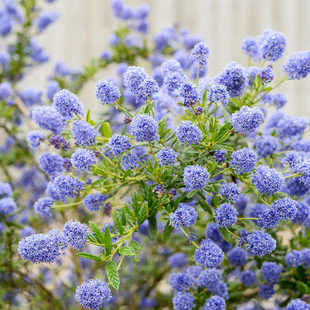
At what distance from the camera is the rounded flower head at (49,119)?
25.5 inches

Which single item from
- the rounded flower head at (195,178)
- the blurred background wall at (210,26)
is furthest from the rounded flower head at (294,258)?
the blurred background wall at (210,26)

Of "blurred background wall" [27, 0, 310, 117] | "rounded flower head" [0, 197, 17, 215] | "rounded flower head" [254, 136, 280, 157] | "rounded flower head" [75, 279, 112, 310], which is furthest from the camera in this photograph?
"blurred background wall" [27, 0, 310, 117]

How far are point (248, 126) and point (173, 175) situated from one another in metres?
0.14

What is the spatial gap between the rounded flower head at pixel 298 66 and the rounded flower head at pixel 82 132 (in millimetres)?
321

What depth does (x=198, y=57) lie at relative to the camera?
66cm

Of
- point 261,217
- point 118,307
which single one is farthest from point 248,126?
point 118,307

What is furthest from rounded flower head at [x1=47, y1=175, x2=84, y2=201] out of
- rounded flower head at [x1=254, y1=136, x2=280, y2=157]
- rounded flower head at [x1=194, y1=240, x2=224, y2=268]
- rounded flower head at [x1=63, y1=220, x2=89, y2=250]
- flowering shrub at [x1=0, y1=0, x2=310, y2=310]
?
rounded flower head at [x1=254, y1=136, x2=280, y2=157]

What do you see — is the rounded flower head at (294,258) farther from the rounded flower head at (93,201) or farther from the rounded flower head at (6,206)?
the rounded flower head at (6,206)

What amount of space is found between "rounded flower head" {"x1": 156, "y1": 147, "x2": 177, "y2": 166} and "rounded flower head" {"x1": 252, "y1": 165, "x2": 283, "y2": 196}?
0.11 meters

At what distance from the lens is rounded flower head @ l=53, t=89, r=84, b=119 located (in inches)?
23.9

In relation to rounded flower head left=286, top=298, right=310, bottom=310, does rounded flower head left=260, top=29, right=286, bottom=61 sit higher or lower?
higher

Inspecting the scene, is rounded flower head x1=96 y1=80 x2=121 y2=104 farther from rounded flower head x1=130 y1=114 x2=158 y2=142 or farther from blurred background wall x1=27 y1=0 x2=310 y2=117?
blurred background wall x1=27 y1=0 x2=310 y2=117

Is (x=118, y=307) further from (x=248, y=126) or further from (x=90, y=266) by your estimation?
(x=248, y=126)

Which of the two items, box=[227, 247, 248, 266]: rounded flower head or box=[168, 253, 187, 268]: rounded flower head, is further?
box=[168, 253, 187, 268]: rounded flower head
